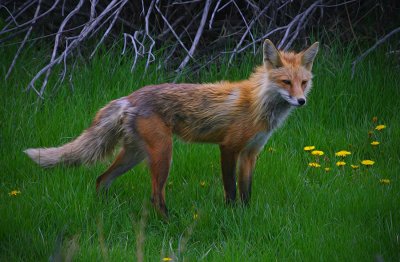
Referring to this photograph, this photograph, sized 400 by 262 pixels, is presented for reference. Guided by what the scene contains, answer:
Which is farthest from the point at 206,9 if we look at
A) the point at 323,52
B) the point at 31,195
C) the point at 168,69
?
the point at 31,195

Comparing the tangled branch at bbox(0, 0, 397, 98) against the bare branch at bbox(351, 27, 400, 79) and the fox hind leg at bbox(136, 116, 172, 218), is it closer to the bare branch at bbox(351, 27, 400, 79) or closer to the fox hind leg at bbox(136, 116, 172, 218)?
the bare branch at bbox(351, 27, 400, 79)

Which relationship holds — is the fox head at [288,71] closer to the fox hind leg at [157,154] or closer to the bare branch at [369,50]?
the fox hind leg at [157,154]

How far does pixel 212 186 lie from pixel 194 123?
0.58 m

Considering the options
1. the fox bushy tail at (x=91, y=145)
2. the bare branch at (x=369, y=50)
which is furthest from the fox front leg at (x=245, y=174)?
the bare branch at (x=369, y=50)

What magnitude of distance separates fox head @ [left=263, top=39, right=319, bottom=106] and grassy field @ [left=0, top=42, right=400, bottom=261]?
743 mm

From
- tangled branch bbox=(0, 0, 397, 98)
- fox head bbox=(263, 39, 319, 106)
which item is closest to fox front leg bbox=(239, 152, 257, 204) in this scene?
fox head bbox=(263, 39, 319, 106)

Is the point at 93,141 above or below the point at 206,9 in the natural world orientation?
below

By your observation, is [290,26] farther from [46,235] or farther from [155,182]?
[46,235]

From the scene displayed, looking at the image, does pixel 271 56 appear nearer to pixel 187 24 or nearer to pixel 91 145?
pixel 91 145

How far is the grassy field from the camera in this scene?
4.48 meters

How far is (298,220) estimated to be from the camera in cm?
491

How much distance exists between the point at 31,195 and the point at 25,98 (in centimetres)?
191

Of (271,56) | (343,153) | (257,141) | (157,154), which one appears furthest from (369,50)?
(157,154)

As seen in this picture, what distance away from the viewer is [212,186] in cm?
569
